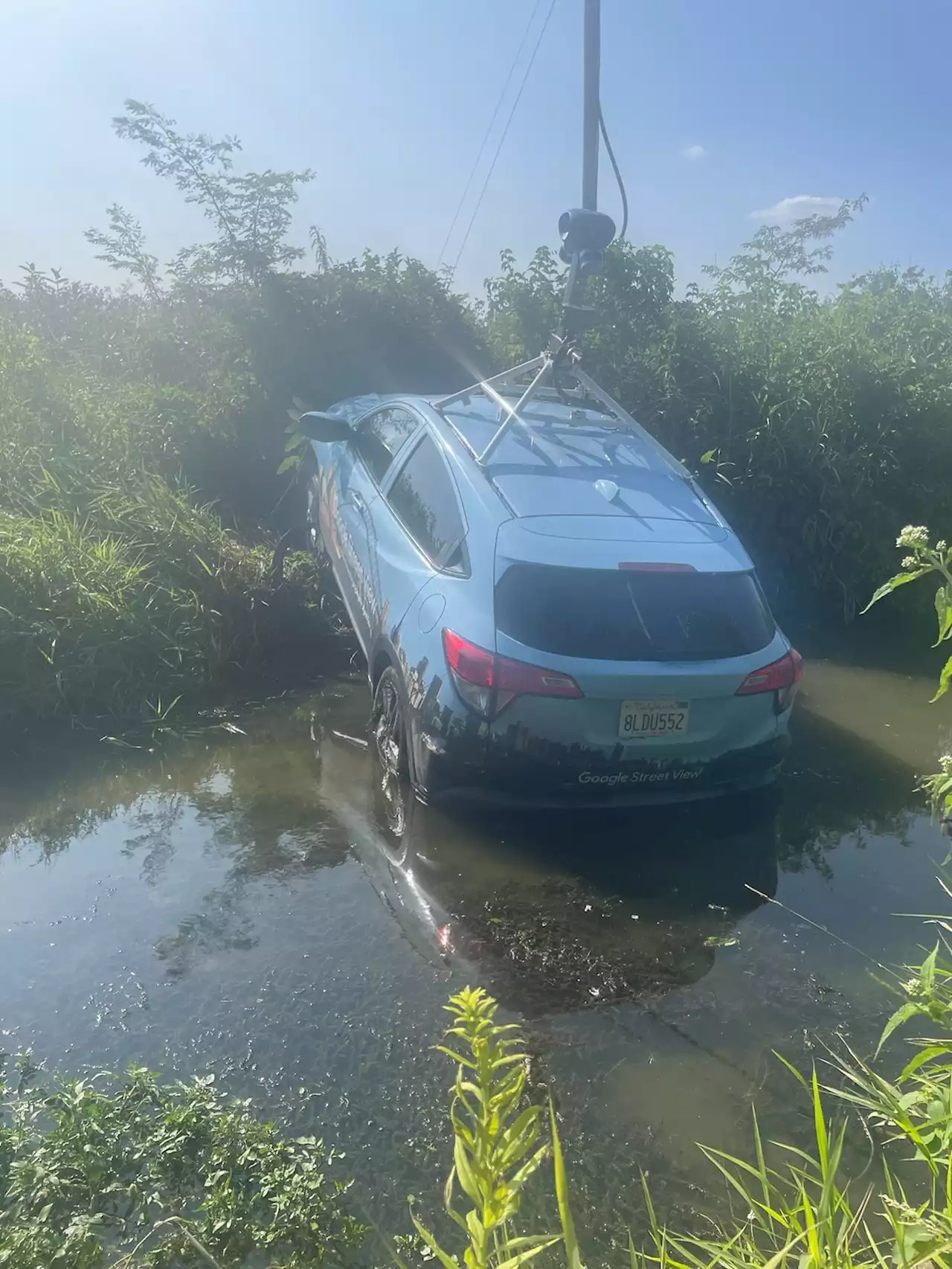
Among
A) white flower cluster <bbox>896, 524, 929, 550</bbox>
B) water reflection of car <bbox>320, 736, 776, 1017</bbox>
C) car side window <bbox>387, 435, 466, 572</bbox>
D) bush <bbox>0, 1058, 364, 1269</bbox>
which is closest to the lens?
bush <bbox>0, 1058, 364, 1269</bbox>

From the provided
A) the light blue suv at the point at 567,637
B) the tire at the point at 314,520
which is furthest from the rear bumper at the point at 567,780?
the tire at the point at 314,520

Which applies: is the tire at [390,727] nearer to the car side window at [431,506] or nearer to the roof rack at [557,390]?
the car side window at [431,506]

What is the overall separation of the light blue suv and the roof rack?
3.4 inches

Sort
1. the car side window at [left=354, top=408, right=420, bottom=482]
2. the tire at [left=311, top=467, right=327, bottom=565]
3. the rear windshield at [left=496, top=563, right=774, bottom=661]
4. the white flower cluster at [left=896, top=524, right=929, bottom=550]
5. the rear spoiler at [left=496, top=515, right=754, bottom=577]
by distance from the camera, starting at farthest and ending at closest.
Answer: the tire at [left=311, top=467, right=327, bottom=565], the car side window at [left=354, top=408, right=420, bottom=482], the rear spoiler at [left=496, top=515, right=754, bottom=577], the rear windshield at [left=496, top=563, right=774, bottom=661], the white flower cluster at [left=896, top=524, right=929, bottom=550]

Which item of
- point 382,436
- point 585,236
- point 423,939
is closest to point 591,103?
point 585,236

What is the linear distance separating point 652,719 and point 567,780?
0.43m

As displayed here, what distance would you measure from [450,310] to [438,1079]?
27.3 ft

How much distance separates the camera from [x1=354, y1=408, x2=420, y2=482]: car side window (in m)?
5.48

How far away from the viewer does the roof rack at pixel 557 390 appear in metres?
5.03

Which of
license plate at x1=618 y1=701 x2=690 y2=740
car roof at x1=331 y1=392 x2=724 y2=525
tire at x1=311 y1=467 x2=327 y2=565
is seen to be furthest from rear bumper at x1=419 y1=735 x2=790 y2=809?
tire at x1=311 y1=467 x2=327 y2=565

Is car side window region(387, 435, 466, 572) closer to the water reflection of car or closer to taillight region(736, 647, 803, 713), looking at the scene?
the water reflection of car

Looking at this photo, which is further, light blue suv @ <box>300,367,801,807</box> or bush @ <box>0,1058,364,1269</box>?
light blue suv @ <box>300,367,801,807</box>

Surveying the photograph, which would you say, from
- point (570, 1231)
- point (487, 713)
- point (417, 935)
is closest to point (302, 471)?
point (487, 713)

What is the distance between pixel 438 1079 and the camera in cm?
280
